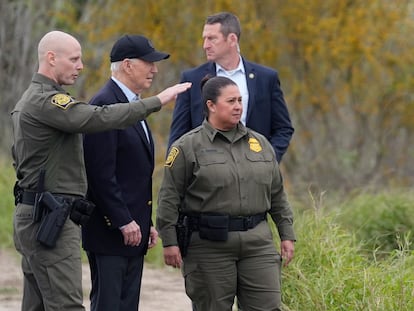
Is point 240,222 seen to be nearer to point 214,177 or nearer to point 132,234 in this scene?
Result: point 214,177

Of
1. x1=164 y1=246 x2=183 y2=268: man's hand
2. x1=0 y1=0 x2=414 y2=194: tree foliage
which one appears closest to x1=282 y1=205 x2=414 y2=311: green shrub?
x1=164 y1=246 x2=183 y2=268: man's hand

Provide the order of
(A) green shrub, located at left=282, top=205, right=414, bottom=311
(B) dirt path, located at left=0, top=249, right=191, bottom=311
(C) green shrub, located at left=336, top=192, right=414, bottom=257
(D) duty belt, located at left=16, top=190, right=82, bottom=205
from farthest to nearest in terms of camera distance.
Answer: (C) green shrub, located at left=336, top=192, right=414, bottom=257
(B) dirt path, located at left=0, top=249, right=191, bottom=311
(A) green shrub, located at left=282, top=205, right=414, bottom=311
(D) duty belt, located at left=16, top=190, right=82, bottom=205

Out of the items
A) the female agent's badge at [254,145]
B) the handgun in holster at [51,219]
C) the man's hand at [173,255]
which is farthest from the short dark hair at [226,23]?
the handgun in holster at [51,219]

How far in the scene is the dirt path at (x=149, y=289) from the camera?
8.46 metres

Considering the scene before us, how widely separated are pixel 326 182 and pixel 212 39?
716cm

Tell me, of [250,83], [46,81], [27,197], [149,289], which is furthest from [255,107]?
[149,289]

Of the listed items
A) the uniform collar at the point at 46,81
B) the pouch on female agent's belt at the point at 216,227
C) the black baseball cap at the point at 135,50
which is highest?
the black baseball cap at the point at 135,50

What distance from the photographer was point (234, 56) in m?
7.02

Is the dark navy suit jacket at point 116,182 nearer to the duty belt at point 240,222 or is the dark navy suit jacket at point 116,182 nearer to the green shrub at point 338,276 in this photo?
the duty belt at point 240,222

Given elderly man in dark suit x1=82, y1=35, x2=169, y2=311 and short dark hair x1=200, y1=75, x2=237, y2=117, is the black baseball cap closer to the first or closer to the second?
elderly man in dark suit x1=82, y1=35, x2=169, y2=311

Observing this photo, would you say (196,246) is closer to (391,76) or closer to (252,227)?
(252,227)

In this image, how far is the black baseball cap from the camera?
6.02 metres

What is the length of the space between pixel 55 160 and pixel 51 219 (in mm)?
300

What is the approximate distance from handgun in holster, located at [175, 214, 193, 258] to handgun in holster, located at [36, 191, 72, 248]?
2.60 ft
